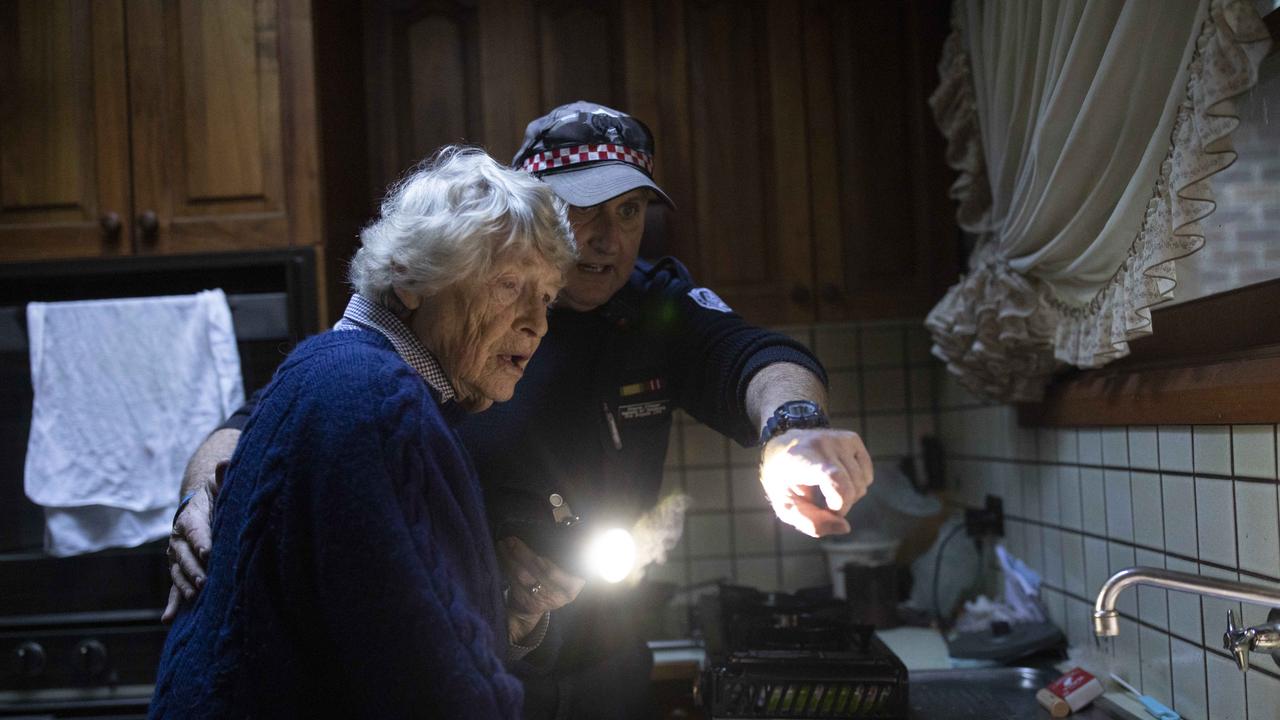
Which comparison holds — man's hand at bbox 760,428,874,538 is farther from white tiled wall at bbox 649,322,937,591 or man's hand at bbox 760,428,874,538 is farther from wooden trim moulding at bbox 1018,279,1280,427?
white tiled wall at bbox 649,322,937,591

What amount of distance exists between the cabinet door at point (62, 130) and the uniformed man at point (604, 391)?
3.13 feet

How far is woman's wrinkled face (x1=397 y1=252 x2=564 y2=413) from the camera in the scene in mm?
1024

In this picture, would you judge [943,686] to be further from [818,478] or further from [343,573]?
[343,573]

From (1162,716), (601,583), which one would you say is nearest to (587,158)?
(601,583)

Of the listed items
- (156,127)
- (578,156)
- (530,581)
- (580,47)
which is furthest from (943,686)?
(156,127)

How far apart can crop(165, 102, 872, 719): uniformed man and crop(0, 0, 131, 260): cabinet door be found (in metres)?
0.95

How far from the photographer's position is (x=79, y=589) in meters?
2.05

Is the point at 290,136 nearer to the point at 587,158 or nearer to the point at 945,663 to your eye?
the point at 587,158

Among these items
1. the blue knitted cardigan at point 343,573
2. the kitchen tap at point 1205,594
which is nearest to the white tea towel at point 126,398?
the blue knitted cardigan at point 343,573

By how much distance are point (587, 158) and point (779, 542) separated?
1545 mm

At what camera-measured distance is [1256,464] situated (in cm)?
127

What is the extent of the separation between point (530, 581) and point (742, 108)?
1580mm

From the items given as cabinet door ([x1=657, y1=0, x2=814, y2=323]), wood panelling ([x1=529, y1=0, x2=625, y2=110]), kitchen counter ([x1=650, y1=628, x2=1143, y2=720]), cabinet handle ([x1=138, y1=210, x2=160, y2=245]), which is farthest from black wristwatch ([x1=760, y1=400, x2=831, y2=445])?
cabinet handle ([x1=138, y1=210, x2=160, y2=245])

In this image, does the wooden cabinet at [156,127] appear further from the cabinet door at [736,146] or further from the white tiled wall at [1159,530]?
the white tiled wall at [1159,530]
